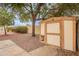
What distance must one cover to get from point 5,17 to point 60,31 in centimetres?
56

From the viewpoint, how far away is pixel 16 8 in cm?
184

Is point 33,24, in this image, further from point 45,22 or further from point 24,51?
point 24,51

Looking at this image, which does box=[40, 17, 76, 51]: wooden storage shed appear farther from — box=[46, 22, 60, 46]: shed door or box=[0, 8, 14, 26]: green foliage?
box=[0, 8, 14, 26]: green foliage

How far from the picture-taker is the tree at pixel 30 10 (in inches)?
72.5

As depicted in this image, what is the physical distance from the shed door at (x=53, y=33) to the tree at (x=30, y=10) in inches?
5.1

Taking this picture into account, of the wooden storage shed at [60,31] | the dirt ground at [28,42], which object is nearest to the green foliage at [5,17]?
the dirt ground at [28,42]

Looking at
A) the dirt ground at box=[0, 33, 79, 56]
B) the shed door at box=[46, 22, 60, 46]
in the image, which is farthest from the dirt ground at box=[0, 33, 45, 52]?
the shed door at box=[46, 22, 60, 46]

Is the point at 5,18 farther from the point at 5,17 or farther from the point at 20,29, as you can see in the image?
the point at 20,29

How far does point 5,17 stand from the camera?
6.04 ft

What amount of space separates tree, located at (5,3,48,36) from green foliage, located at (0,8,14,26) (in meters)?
0.06

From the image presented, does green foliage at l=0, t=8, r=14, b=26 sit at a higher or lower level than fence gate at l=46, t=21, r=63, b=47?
higher

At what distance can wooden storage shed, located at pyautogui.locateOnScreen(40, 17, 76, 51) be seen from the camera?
1831 mm

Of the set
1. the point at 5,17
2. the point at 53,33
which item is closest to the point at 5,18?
the point at 5,17

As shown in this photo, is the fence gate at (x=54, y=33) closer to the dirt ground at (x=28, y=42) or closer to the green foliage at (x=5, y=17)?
the dirt ground at (x=28, y=42)
